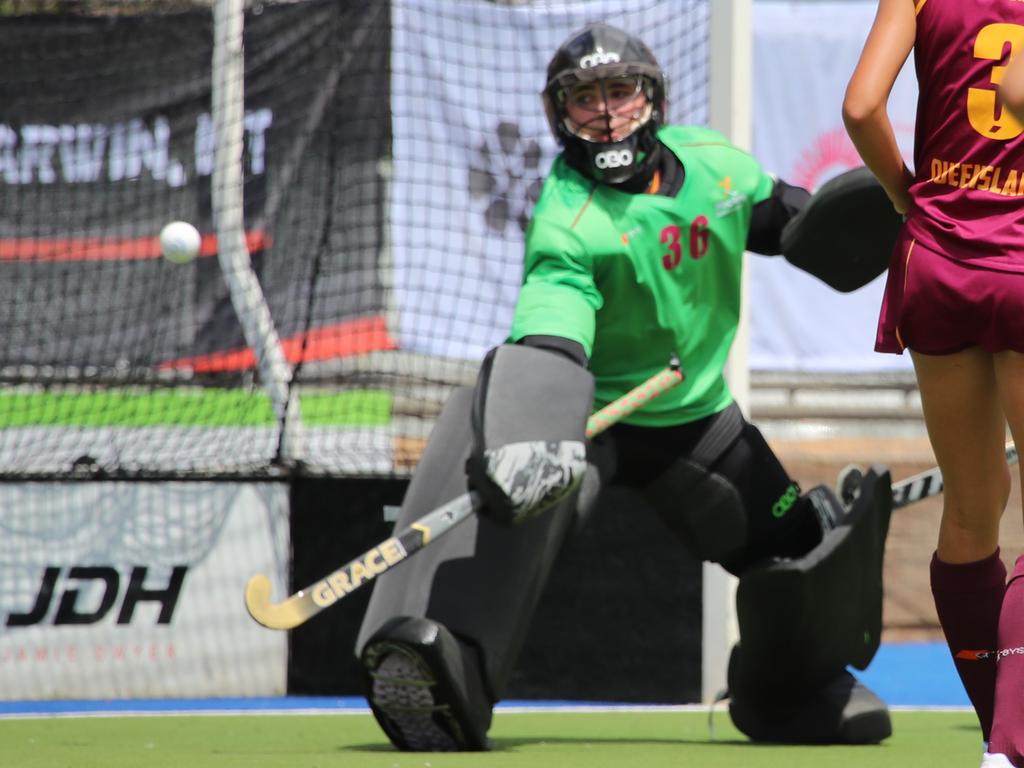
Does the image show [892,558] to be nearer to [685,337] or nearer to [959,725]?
[959,725]

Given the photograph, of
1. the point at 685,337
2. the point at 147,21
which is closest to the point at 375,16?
the point at 147,21

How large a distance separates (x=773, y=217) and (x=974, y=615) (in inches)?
55.1

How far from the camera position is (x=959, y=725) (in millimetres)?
4055

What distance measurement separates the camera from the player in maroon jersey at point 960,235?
2408 millimetres

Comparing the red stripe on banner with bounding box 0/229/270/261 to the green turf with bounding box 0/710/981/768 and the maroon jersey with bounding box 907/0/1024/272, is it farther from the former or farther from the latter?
the maroon jersey with bounding box 907/0/1024/272

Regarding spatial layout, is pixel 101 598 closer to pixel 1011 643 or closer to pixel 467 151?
pixel 467 151

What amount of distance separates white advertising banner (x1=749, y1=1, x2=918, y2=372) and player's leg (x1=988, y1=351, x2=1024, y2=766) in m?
4.98

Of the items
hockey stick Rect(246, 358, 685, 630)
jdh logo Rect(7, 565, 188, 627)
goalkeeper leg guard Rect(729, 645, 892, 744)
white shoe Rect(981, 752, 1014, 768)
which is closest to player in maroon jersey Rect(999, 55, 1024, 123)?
white shoe Rect(981, 752, 1014, 768)

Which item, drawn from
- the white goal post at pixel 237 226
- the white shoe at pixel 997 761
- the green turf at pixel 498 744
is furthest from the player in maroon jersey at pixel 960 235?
the white goal post at pixel 237 226

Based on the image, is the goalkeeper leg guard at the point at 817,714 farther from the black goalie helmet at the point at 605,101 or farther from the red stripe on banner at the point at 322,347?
the red stripe on banner at the point at 322,347

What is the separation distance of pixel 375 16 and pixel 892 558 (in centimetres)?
263

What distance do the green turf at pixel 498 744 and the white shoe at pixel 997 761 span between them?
868 mm

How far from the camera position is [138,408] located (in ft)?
17.3

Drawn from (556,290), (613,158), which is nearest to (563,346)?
(556,290)
